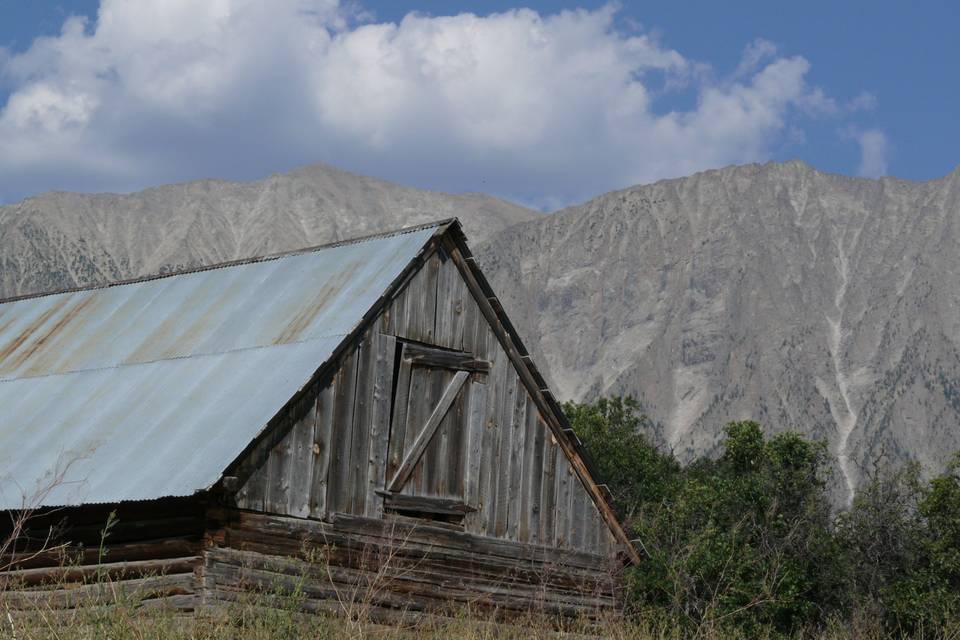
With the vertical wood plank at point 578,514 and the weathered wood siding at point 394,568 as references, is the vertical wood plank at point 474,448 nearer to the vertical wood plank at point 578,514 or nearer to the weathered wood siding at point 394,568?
the weathered wood siding at point 394,568

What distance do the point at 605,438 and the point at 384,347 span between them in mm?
17944

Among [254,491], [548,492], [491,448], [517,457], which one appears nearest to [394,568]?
[254,491]

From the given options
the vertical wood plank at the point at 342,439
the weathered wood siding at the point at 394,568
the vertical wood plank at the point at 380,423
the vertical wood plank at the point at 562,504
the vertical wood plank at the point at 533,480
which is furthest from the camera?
the vertical wood plank at the point at 562,504

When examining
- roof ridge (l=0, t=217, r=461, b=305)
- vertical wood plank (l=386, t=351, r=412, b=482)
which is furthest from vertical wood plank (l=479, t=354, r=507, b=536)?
roof ridge (l=0, t=217, r=461, b=305)

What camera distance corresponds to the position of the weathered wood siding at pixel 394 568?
13.7m

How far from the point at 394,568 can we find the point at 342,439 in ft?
5.80

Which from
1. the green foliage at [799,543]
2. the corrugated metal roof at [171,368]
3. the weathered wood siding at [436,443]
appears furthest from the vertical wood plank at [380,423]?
the green foliage at [799,543]

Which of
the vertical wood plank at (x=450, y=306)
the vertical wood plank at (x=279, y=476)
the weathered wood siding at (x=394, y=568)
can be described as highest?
the vertical wood plank at (x=450, y=306)

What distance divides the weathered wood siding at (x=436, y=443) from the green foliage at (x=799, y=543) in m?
1.76

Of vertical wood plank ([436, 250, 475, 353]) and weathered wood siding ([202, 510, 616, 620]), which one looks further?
vertical wood plank ([436, 250, 475, 353])

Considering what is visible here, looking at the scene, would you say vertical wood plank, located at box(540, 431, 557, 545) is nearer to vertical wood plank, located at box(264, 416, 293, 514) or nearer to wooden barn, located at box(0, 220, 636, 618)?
wooden barn, located at box(0, 220, 636, 618)

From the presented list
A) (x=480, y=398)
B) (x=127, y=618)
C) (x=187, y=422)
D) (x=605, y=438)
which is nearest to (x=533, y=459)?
(x=480, y=398)

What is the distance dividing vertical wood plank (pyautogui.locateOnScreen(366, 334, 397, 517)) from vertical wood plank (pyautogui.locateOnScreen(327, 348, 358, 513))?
0.36 metres

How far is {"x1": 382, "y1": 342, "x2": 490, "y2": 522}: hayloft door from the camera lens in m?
15.8
